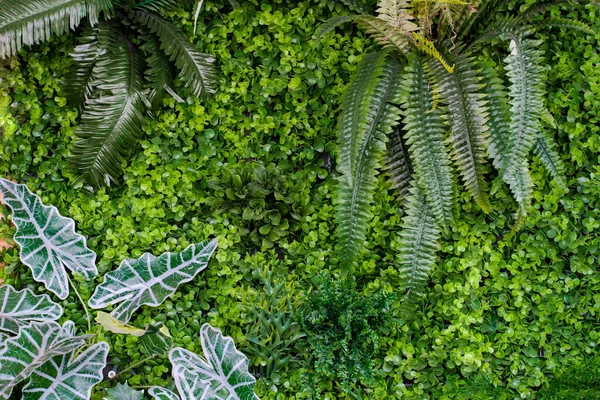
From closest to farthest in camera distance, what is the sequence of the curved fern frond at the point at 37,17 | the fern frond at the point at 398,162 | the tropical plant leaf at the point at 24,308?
the curved fern frond at the point at 37,17 → the tropical plant leaf at the point at 24,308 → the fern frond at the point at 398,162

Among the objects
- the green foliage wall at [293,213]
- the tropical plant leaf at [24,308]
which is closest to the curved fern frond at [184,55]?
the green foliage wall at [293,213]

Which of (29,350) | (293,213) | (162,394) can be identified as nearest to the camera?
(29,350)

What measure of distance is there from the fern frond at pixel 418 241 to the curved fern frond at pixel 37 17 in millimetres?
1427

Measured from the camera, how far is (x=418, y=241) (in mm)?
2117

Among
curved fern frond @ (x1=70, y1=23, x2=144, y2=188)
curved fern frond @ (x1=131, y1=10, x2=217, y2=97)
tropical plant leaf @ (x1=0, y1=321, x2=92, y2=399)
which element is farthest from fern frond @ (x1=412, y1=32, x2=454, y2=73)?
tropical plant leaf @ (x1=0, y1=321, x2=92, y2=399)

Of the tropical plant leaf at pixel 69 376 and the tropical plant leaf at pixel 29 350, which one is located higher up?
the tropical plant leaf at pixel 29 350

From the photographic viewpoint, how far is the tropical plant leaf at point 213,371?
199 centimetres

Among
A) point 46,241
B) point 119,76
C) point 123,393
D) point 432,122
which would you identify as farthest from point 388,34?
point 123,393

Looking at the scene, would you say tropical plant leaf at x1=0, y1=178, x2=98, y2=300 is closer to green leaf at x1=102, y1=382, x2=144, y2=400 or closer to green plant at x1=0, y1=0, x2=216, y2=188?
green plant at x1=0, y1=0, x2=216, y2=188

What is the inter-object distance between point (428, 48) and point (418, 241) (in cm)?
75

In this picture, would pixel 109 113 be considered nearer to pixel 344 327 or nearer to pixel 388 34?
pixel 388 34

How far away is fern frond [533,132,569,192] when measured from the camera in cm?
215

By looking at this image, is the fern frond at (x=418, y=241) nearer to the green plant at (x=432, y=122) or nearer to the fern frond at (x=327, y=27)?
the green plant at (x=432, y=122)

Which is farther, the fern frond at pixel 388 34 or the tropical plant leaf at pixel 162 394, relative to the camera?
the fern frond at pixel 388 34
